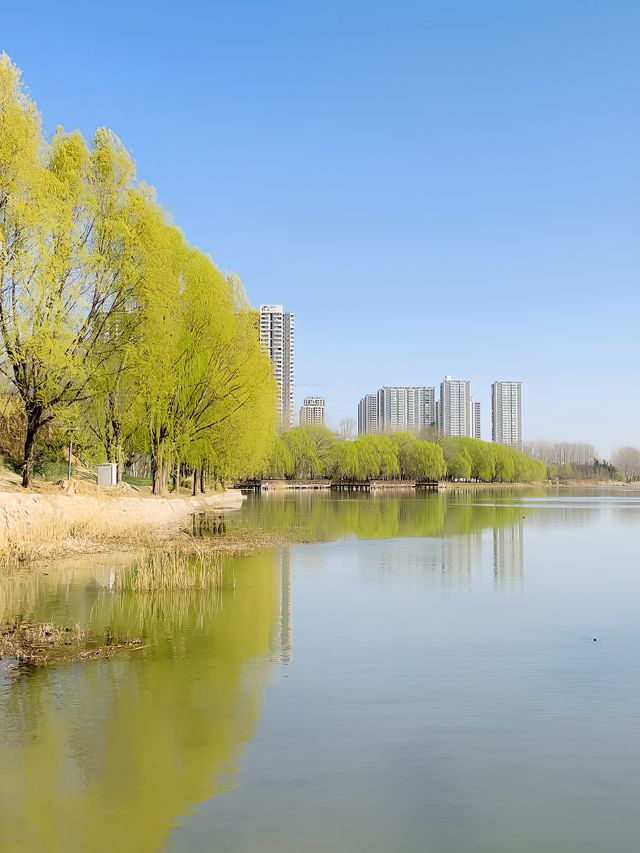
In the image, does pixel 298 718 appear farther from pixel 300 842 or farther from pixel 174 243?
pixel 174 243

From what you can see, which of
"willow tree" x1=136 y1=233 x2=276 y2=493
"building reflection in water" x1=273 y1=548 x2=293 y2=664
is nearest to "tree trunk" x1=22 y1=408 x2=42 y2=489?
"willow tree" x1=136 y1=233 x2=276 y2=493

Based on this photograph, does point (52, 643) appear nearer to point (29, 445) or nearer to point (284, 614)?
point (284, 614)

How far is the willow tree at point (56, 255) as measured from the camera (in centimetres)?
2033

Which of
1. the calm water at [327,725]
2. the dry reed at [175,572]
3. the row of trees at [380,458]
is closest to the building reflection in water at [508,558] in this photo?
the calm water at [327,725]

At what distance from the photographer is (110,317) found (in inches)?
1025

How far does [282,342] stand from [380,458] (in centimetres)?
6814

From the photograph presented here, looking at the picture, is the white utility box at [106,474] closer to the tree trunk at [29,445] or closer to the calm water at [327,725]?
the tree trunk at [29,445]

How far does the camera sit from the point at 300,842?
16.2ft

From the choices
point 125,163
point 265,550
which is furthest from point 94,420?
point 265,550

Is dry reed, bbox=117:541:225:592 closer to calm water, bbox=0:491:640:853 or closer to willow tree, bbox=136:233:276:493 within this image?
calm water, bbox=0:491:640:853

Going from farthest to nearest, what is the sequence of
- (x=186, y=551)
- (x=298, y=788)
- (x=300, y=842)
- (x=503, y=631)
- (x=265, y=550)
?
(x=265, y=550) < (x=186, y=551) < (x=503, y=631) < (x=298, y=788) < (x=300, y=842)

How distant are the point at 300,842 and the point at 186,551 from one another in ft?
50.4

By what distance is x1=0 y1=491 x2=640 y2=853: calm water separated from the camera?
16.9ft

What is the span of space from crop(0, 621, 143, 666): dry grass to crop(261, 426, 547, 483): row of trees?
81.1 m
